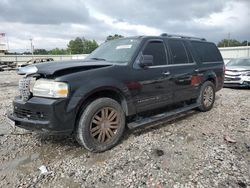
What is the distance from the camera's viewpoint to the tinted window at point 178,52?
16.6ft

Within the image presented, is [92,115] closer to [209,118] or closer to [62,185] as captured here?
[62,185]

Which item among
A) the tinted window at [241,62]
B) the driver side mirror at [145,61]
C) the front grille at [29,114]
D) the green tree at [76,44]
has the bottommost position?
the front grille at [29,114]

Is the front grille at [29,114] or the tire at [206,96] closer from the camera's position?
the front grille at [29,114]

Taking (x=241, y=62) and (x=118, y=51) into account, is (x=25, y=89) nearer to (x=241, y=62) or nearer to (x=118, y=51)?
(x=118, y=51)

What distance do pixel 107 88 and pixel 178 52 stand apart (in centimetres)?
232

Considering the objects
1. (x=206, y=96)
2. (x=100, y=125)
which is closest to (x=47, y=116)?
(x=100, y=125)

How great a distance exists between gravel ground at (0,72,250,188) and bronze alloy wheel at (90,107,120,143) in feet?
0.86

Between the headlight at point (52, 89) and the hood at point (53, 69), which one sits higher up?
the hood at point (53, 69)

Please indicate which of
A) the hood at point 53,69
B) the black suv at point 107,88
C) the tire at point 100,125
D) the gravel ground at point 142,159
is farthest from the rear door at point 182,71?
the hood at point 53,69

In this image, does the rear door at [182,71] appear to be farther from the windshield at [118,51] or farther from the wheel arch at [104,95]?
the wheel arch at [104,95]

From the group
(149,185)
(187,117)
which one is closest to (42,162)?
(149,185)

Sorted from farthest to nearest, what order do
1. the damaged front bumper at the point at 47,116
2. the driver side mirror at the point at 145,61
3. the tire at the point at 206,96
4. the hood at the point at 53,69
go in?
the tire at the point at 206,96, the driver side mirror at the point at 145,61, the hood at the point at 53,69, the damaged front bumper at the point at 47,116

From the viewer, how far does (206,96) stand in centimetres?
611

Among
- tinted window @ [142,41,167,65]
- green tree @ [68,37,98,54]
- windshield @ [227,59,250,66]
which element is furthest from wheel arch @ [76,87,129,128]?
green tree @ [68,37,98,54]
